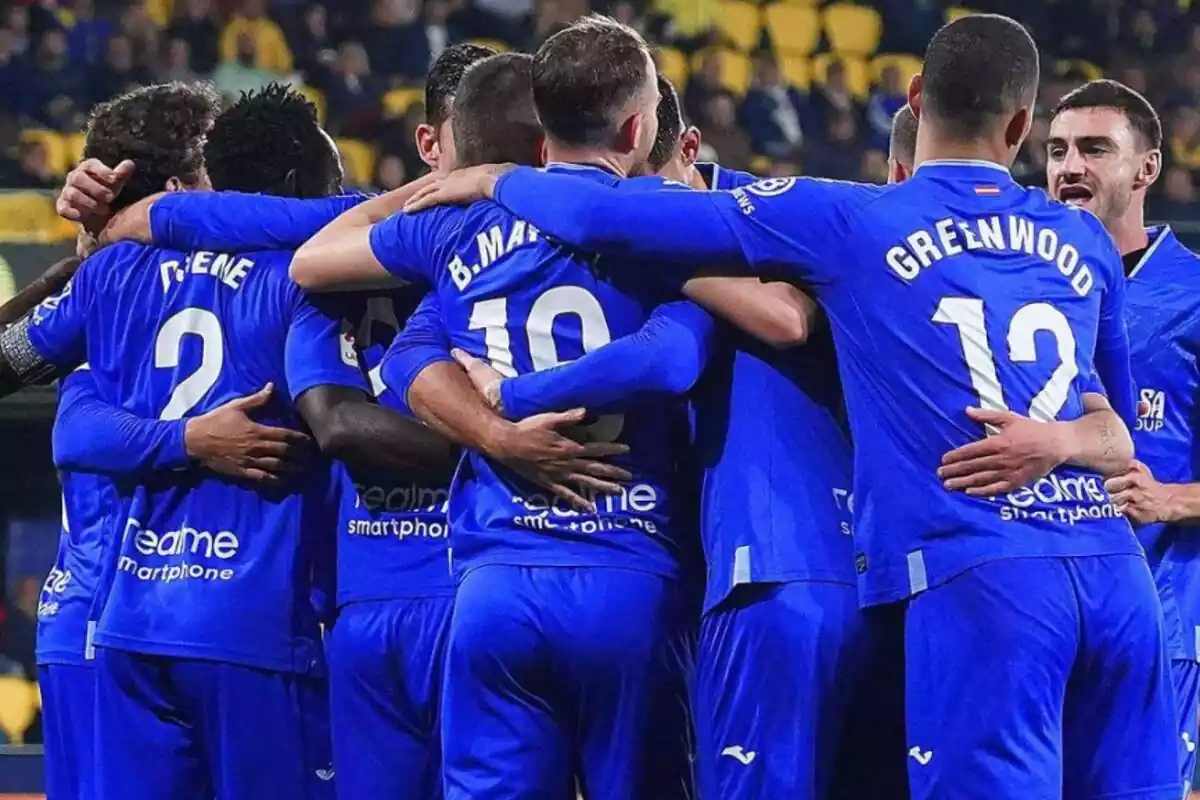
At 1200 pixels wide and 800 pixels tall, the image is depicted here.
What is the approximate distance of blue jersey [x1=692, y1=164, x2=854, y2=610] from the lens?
3.78 meters

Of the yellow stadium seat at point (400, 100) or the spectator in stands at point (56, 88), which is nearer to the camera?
the spectator in stands at point (56, 88)

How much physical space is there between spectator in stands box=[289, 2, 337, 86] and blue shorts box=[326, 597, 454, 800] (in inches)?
368

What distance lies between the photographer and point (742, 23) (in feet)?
46.6

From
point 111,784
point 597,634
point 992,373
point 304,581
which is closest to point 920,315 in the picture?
point 992,373

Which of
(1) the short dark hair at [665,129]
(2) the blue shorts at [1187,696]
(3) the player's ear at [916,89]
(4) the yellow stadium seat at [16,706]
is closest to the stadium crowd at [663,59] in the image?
(4) the yellow stadium seat at [16,706]

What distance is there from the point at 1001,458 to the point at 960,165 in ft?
2.07

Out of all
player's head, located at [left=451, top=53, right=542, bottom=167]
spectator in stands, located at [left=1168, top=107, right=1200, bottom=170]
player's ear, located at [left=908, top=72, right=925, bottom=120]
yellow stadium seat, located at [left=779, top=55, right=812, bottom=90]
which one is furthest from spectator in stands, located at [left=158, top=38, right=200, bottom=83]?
player's ear, located at [left=908, top=72, right=925, bottom=120]

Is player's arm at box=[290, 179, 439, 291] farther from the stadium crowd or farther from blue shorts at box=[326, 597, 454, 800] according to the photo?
the stadium crowd

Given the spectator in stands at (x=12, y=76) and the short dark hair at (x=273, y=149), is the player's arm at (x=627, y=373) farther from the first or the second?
the spectator in stands at (x=12, y=76)

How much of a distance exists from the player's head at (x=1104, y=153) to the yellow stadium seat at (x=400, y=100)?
8090 mm

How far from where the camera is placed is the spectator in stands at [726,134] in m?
12.9

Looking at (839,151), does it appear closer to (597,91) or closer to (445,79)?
(445,79)

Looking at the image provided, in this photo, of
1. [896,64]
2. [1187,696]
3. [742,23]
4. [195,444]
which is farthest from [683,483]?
[742,23]

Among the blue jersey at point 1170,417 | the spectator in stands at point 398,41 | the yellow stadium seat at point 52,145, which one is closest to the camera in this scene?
the blue jersey at point 1170,417
